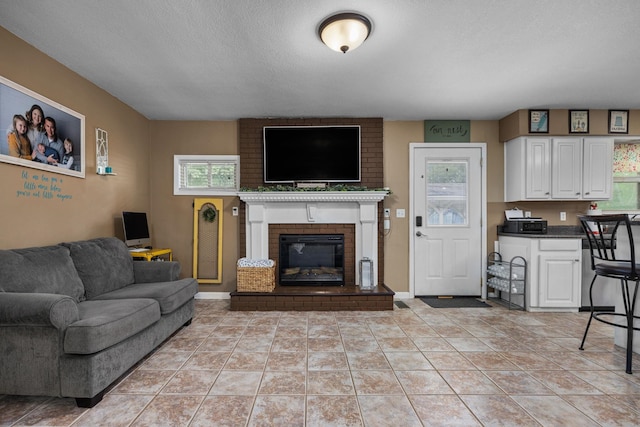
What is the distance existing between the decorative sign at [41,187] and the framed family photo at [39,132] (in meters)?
0.07

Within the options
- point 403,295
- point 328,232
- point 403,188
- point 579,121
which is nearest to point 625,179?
point 579,121

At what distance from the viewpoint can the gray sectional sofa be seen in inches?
68.2

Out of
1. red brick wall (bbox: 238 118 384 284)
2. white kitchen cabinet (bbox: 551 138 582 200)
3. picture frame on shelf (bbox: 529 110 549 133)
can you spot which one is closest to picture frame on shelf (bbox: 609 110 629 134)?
white kitchen cabinet (bbox: 551 138 582 200)

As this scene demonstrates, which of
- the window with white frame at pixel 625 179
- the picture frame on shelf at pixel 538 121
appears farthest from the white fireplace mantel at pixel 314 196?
the window with white frame at pixel 625 179

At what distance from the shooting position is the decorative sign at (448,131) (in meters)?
4.32

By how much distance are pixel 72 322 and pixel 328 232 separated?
2.95 m

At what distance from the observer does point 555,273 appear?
3609 millimetres

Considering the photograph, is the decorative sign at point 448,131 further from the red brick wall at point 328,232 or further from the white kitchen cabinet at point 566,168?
the red brick wall at point 328,232

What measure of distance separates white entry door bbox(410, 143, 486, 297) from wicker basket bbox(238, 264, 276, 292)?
2105mm

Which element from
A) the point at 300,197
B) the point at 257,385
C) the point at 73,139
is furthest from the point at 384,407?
the point at 73,139

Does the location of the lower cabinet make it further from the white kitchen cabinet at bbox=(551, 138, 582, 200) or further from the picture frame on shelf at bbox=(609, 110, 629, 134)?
the picture frame on shelf at bbox=(609, 110, 629, 134)

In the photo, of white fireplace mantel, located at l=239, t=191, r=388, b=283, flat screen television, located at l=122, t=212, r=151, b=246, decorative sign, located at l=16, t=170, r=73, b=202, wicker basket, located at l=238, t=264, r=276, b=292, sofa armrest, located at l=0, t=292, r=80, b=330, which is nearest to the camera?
sofa armrest, located at l=0, t=292, r=80, b=330

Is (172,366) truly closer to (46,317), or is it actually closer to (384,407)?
(46,317)

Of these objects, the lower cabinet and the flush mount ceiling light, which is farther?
the lower cabinet
